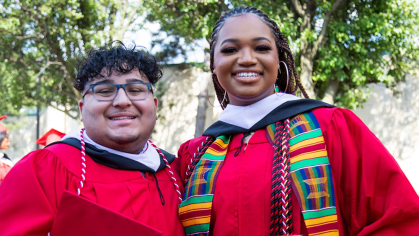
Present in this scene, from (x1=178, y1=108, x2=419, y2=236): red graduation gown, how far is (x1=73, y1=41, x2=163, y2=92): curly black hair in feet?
2.37

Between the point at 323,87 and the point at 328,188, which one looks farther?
the point at 323,87

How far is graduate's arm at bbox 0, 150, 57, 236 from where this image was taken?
1.72 metres

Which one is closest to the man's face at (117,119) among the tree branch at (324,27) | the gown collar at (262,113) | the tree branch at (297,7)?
the gown collar at (262,113)

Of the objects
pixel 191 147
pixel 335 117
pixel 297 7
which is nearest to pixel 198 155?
pixel 191 147

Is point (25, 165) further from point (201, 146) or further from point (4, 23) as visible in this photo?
point (4, 23)

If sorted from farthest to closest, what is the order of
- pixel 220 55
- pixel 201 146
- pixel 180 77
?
1. pixel 180 77
2. pixel 201 146
3. pixel 220 55

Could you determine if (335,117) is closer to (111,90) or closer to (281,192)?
(281,192)

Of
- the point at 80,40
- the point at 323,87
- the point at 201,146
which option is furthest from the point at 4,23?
the point at 201,146

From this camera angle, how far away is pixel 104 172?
80.5 inches

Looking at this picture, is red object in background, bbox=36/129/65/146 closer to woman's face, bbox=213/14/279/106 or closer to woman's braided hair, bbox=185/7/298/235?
woman's braided hair, bbox=185/7/298/235

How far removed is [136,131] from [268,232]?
86 cm

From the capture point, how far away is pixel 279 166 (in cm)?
195

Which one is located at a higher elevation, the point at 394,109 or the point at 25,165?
the point at 394,109

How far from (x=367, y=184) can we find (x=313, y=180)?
Result: 9.4 inches
